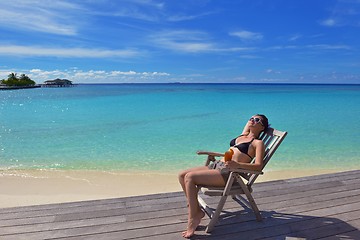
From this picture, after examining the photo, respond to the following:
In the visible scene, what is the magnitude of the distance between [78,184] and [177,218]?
371 cm

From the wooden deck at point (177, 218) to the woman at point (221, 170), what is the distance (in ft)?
0.58

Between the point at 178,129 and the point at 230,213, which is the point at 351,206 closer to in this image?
the point at 230,213

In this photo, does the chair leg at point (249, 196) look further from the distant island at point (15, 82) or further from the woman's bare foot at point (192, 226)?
the distant island at point (15, 82)

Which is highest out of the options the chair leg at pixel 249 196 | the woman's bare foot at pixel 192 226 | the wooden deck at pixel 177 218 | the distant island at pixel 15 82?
the distant island at pixel 15 82

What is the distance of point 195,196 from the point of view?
8.87ft

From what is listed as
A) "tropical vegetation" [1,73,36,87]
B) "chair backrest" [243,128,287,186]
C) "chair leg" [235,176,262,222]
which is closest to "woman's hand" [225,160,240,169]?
"chair leg" [235,176,262,222]

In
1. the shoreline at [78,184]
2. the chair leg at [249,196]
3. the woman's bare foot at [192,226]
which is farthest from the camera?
the shoreline at [78,184]

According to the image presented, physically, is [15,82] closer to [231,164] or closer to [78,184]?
[78,184]

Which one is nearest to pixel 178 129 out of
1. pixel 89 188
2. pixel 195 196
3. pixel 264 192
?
pixel 89 188

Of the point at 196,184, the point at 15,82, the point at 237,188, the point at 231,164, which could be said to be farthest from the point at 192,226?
the point at 15,82

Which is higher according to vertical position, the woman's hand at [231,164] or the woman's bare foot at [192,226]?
the woman's hand at [231,164]

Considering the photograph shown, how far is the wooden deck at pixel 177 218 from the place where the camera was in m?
2.68

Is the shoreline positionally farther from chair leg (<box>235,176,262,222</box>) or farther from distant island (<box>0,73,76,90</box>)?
distant island (<box>0,73,76,90</box>)

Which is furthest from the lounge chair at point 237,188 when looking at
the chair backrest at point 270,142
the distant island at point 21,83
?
the distant island at point 21,83
